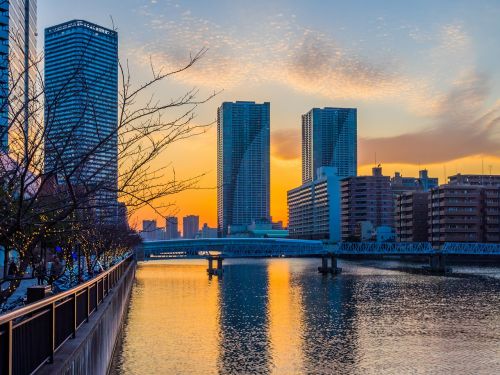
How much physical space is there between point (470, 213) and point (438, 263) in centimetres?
4618

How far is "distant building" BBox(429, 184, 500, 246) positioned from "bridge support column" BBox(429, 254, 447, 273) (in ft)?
128

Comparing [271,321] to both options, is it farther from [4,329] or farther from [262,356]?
[4,329]

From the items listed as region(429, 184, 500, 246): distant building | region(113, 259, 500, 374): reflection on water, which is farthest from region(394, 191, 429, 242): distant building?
region(113, 259, 500, 374): reflection on water

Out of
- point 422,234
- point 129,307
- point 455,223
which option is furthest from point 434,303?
point 422,234

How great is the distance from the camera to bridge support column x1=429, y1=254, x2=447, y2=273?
117m

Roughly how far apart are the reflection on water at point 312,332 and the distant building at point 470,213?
91753mm

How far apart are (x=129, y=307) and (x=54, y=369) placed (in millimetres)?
48919

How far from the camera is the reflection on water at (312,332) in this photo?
3125cm

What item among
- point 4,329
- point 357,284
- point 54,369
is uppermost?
point 4,329

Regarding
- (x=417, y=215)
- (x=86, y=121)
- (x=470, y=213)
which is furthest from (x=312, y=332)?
(x=417, y=215)

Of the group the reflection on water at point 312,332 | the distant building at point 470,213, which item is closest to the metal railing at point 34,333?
the reflection on water at point 312,332

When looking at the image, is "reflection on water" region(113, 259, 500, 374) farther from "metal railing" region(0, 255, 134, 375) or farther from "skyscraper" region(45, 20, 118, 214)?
"metal railing" region(0, 255, 134, 375)

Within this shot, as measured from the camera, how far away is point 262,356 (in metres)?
33.3

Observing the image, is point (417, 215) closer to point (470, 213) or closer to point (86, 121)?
point (470, 213)
